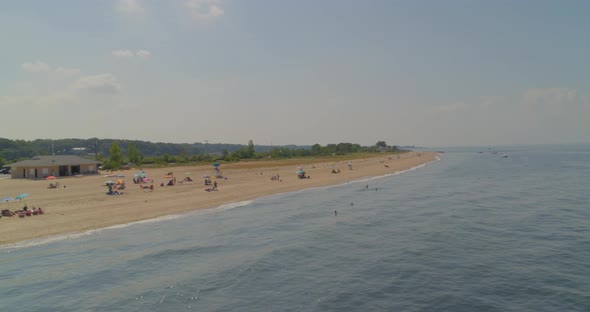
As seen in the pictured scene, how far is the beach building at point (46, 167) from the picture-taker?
59.6 m

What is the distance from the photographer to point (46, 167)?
60.1m

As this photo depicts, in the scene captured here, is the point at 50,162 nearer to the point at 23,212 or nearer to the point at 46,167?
the point at 46,167

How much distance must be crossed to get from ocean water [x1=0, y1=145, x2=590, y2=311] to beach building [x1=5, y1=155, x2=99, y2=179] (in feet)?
140

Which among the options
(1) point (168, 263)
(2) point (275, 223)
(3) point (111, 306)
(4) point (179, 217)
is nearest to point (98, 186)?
(4) point (179, 217)

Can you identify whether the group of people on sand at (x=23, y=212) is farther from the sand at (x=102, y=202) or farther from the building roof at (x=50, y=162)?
the building roof at (x=50, y=162)

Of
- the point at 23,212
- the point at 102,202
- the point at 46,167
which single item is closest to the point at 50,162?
the point at 46,167

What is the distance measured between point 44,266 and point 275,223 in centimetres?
1466

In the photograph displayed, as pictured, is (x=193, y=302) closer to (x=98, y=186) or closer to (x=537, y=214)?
(x=537, y=214)

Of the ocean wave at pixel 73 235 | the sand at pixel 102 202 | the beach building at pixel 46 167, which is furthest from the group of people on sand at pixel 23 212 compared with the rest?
the beach building at pixel 46 167

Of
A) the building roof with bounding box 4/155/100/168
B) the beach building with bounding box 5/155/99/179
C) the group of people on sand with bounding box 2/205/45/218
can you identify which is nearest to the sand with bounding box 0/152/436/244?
the group of people on sand with bounding box 2/205/45/218

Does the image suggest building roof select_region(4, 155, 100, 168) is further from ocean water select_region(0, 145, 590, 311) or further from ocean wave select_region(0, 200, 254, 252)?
ocean water select_region(0, 145, 590, 311)

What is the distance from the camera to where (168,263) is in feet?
62.4

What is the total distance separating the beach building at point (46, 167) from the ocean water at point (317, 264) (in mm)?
42529

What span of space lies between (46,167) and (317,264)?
59.1 metres
